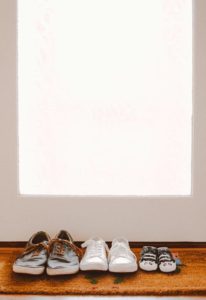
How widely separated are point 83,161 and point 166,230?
16.5 inches

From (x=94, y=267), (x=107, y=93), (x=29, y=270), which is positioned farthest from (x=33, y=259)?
(x=107, y=93)

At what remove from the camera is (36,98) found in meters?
1.52

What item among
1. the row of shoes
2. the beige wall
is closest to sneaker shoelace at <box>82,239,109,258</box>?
the row of shoes

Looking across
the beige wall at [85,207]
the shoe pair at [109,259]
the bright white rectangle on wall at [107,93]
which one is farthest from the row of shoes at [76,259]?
the bright white rectangle on wall at [107,93]

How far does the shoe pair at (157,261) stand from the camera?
124 centimetres

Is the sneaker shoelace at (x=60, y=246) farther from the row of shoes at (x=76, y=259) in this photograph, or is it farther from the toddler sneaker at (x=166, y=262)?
the toddler sneaker at (x=166, y=262)

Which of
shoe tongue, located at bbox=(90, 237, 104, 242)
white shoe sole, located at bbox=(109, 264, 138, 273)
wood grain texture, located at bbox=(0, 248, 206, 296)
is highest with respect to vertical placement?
shoe tongue, located at bbox=(90, 237, 104, 242)

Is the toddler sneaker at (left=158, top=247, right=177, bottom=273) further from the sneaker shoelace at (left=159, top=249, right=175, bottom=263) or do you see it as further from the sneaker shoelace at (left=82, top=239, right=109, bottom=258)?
the sneaker shoelace at (left=82, top=239, right=109, bottom=258)

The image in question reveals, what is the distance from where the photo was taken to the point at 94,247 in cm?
132

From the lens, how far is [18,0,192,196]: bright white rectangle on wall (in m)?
1.51

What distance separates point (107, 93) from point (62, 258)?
653mm

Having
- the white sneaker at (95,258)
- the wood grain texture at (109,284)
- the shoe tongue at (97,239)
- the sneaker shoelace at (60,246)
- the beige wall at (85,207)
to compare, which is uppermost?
the beige wall at (85,207)

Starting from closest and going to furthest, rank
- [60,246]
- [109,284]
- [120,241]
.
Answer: [109,284] < [60,246] < [120,241]

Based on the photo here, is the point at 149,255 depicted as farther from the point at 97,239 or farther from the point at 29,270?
the point at 29,270
